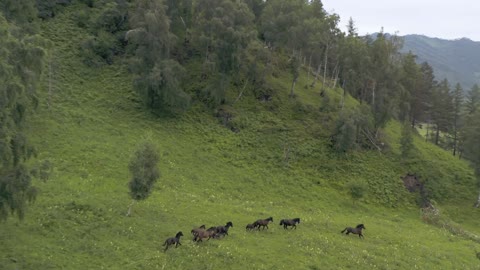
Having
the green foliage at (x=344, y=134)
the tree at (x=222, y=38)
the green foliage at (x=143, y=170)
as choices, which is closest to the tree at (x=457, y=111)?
the green foliage at (x=344, y=134)

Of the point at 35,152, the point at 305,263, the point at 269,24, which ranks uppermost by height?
the point at 269,24

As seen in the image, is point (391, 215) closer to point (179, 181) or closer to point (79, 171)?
point (179, 181)

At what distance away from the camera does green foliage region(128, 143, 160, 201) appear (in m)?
31.8

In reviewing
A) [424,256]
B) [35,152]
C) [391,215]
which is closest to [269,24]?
[391,215]

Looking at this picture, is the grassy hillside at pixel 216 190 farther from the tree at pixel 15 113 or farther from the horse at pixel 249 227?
the tree at pixel 15 113

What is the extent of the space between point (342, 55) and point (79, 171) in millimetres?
45726

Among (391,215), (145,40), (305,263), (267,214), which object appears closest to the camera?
(305,263)

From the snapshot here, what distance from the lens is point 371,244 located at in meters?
35.3

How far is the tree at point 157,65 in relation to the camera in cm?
5828

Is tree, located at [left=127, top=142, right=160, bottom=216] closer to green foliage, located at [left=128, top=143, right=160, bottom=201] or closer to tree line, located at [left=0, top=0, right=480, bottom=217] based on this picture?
green foliage, located at [left=128, top=143, right=160, bottom=201]

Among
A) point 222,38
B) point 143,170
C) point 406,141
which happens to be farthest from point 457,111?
point 143,170

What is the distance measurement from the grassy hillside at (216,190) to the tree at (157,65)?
8.50ft

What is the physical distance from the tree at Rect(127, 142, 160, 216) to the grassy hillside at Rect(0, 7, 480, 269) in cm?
142

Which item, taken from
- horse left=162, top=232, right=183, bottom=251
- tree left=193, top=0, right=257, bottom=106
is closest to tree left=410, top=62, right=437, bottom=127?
tree left=193, top=0, right=257, bottom=106
